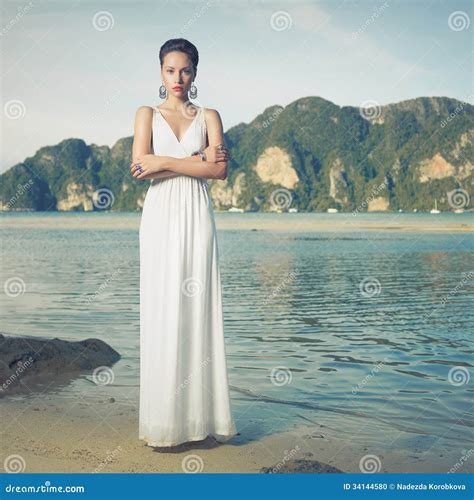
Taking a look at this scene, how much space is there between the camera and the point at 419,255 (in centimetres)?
2958

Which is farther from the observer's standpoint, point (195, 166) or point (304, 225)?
point (304, 225)

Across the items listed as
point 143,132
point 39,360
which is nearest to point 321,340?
point 39,360

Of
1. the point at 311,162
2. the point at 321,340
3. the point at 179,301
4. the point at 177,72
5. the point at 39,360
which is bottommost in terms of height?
the point at 321,340

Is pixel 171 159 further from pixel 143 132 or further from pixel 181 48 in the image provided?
pixel 181 48

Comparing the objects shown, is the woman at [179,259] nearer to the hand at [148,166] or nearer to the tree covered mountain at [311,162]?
the hand at [148,166]

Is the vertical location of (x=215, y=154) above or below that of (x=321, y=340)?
above

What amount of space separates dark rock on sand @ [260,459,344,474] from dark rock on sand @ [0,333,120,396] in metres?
2.89

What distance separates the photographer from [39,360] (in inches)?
271

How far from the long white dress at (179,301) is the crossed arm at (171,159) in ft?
0.17

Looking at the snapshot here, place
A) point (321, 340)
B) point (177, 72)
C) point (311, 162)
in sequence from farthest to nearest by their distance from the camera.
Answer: point (311, 162), point (321, 340), point (177, 72)

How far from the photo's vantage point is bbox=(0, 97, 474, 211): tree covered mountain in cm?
15175

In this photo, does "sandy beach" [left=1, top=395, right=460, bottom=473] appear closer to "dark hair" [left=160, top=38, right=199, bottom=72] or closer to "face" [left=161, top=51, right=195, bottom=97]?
"face" [left=161, top=51, right=195, bottom=97]

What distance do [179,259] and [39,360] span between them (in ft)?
10.1

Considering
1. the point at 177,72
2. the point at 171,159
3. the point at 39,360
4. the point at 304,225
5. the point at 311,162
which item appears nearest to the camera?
the point at 171,159
